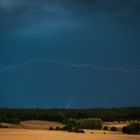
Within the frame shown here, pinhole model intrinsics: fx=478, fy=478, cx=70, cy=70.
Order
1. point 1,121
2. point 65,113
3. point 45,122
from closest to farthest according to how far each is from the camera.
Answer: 1. point 1,121
2. point 45,122
3. point 65,113

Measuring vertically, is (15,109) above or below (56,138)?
above

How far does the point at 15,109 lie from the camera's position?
90.9ft

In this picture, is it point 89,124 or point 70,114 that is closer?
point 89,124

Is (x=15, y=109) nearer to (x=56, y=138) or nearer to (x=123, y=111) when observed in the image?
(x=123, y=111)

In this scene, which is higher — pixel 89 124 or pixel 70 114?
pixel 70 114

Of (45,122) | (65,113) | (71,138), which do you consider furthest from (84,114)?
(71,138)

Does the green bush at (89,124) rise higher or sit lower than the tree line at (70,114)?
lower

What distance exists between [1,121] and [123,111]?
27.9 feet

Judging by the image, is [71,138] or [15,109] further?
[15,109]

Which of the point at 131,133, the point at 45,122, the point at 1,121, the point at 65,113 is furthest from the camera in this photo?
the point at 65,113

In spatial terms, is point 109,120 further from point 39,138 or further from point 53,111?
point 39,138

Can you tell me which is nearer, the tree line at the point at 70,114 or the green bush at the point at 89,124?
the green bush at the point at 89,124

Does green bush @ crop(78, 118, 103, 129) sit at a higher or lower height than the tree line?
lower

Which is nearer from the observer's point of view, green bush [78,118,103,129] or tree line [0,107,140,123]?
green bush [78,118,103,129]
